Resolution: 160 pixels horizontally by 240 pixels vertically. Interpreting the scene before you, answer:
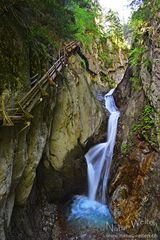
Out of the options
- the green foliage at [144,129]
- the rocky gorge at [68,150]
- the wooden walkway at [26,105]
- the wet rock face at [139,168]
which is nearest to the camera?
the wooden walkway at [26,105]

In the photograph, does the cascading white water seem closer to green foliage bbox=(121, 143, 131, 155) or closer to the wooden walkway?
green foliage bbox=(121, 143, 131, 155)

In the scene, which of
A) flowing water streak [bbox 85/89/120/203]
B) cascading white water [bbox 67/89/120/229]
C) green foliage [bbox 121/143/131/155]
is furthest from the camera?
flowing water streak [bbox 85/89/120/203]

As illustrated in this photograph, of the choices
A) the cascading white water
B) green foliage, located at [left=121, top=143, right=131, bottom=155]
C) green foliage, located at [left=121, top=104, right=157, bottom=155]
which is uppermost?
green foliage, located at [left=121, top=104, right=157, bottom=155]

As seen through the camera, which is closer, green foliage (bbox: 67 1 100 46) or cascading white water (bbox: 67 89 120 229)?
cascading white water (bbox: 67 89 120 229)

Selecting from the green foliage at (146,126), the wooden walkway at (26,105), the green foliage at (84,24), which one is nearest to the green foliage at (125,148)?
the green foliage at (146,126)

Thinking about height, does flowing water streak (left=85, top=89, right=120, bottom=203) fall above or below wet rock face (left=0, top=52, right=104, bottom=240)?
below

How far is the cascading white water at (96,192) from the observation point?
30.8 feet

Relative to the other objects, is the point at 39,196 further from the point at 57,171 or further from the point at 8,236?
the point at 8,236

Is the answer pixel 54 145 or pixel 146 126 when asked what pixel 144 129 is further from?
pixel 54 145

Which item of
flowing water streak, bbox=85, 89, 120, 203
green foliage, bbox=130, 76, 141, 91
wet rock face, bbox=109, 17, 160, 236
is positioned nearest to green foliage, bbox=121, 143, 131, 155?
wet rock face, bbox=109, 17, 160, 236

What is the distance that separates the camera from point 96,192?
11062mm

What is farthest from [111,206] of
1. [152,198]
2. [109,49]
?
[109,49]

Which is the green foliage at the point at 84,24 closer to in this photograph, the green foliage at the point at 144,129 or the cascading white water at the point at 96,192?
the cascading white water at the point at 96,192

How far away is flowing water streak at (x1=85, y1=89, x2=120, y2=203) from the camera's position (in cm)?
1109
